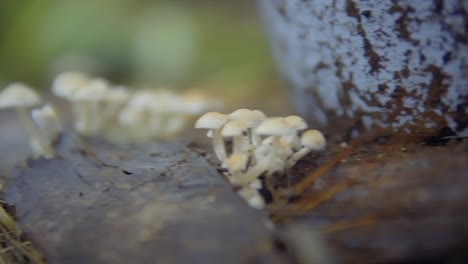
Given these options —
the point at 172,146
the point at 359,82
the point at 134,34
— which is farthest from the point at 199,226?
the point at 134,34

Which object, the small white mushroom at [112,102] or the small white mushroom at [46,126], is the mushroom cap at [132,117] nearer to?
the small white mushroom at [112,102]

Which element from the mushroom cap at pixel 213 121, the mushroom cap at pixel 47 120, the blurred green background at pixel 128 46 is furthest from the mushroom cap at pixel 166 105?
the blurred green background at pixel 128 46

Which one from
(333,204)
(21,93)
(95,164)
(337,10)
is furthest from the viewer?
(21,93)

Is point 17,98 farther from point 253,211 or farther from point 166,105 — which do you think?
point 253,211

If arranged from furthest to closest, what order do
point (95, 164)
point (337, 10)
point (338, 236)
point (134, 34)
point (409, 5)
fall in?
point (134, 34), point (95, 164), point (337, 10), point (409, 5), point (338, 236)

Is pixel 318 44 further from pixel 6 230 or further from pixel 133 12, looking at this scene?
pixel 133 12
